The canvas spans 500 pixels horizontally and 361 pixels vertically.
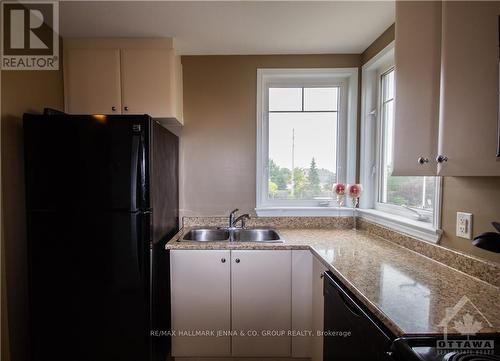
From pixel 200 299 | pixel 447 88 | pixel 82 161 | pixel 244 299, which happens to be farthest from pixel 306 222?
pixel 82 161

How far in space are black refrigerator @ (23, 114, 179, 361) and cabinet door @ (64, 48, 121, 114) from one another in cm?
44

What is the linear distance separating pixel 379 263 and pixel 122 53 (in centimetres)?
220

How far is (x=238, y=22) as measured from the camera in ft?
5.35

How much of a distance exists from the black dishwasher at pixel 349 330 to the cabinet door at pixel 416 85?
1.99 feet

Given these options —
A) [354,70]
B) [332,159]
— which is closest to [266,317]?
[332,159]

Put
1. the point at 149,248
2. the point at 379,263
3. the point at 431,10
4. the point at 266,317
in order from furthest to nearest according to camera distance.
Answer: the point at 266,317 → the point at 149,248 → the point at 379,263 → the point at 431,10

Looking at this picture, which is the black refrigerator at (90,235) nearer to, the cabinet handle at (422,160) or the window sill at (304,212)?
the window sill at (304,212)

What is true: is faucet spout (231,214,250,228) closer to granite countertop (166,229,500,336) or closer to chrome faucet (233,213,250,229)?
chrome faucet (233,213,250,229)

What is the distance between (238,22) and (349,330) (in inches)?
74.0

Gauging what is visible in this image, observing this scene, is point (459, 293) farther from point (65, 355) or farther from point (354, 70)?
point (65, 355)

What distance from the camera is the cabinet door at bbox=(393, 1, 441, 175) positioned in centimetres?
97

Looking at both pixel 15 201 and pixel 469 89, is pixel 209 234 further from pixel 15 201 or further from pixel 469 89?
pixel 469 89

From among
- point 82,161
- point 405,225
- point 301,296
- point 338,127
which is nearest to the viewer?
point 82,161

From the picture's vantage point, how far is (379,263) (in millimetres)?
1255
